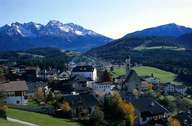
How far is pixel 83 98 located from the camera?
8494 centimetres

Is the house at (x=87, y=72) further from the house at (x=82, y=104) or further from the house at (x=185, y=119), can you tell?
the house at (x=82, y=104)

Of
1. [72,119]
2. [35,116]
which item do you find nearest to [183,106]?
[72,119]

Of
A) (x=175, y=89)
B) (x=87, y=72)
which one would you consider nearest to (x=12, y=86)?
(x=87, y=72)

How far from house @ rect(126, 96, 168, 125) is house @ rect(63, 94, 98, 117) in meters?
11.1

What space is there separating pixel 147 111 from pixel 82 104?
16838 millimetres

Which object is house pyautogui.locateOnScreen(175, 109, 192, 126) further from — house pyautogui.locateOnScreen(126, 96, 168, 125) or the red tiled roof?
the red tiled roof

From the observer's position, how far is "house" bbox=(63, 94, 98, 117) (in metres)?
76.6

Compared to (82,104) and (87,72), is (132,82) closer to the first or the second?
(87,72)

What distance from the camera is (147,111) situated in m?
92.2

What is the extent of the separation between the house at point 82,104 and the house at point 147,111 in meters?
11.1

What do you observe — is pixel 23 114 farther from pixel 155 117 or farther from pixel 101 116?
pixel 155 117

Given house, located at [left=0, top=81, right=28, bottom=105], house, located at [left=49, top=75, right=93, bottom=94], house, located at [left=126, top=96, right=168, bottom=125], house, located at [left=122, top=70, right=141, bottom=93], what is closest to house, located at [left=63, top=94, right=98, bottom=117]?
house, located at [left=0, top=81, right=28, bottom=105]

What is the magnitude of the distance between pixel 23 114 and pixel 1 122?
12862 millimetres

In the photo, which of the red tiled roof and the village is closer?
the village
